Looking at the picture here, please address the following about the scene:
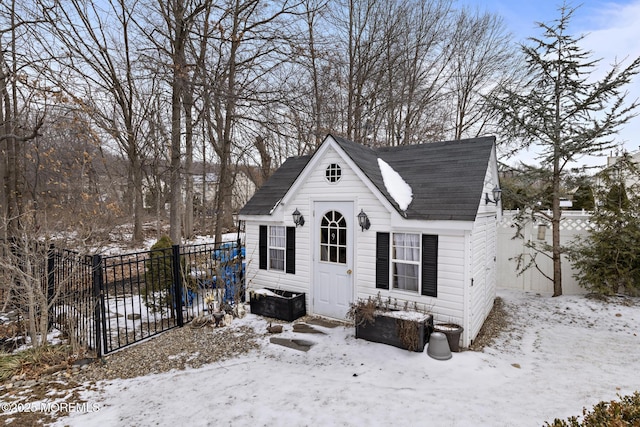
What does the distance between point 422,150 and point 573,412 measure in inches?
222

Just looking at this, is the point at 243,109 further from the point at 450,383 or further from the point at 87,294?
the point at 450,383

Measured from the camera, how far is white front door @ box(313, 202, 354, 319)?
7309mm

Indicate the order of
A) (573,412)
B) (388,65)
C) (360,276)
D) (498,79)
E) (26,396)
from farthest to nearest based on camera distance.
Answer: (498,79)
(388,65)
(360,276)
(26,396)
(573,412)

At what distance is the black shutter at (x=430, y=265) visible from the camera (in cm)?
630

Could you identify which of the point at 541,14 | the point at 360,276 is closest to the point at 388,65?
the point at 541,14

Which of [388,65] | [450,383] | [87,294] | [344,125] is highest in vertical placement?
[388,65]

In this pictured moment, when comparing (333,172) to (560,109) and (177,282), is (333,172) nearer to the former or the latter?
(177,282)

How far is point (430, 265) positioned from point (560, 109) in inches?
253

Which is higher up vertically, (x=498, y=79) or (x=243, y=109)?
(x=498, y=79)

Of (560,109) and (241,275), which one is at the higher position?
(560,109)

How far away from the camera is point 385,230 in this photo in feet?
22.2

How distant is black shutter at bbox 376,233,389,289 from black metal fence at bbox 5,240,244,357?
3.37 m

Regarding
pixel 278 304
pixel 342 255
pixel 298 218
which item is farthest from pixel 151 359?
pixel 342 255

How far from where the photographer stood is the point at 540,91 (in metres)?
9.21
